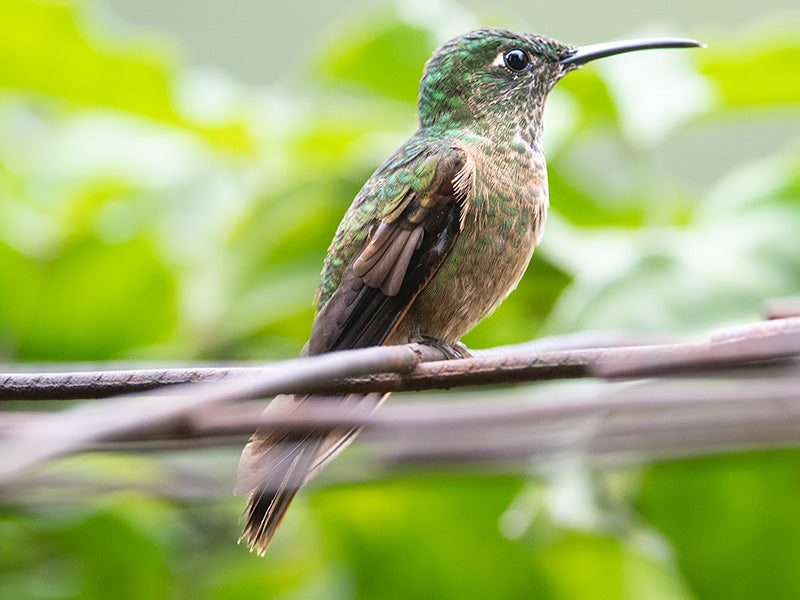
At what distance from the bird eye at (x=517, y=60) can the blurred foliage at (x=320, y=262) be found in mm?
662

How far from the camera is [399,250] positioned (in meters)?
1.35

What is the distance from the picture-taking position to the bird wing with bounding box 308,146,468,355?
1.28 meters

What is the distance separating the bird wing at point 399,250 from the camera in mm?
1277

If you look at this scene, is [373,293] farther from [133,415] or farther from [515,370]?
[133,415]

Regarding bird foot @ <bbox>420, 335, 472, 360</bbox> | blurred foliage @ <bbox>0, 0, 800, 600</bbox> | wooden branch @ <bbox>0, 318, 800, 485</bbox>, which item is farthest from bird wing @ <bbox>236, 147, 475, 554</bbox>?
blurred foliage @ <bbox>0, 0, 800, 600</bbox>

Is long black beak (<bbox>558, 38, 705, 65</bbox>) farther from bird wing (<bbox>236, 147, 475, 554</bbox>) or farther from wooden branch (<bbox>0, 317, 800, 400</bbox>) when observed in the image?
Answer: wooden branch (<bbox>0, 317, 800, 400</bbox>)

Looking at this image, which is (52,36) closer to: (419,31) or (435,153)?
(419,31)

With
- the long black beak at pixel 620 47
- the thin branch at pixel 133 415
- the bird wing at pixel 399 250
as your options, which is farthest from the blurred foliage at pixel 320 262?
the thin branch at pixel 133 415

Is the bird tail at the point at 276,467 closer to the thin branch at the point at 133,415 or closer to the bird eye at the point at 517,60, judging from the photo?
the thin branch at the point at 133,415

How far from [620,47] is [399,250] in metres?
0.46

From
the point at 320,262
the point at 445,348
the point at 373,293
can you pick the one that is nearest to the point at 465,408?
the point at 373,293

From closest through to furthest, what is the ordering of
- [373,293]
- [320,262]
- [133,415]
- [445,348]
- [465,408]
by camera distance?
[133,415]
[465,408]
[373,293]
[445,348]
[320,262]

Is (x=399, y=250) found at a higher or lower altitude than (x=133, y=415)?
lower

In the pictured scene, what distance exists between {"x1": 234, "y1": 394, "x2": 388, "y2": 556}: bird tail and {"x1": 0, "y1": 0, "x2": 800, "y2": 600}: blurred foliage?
84 centimetres
